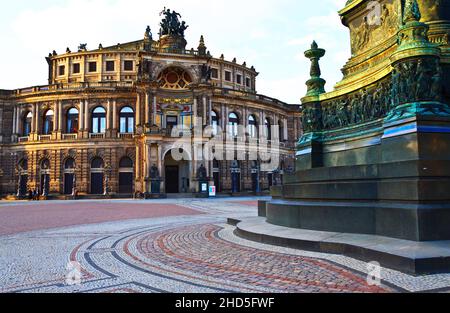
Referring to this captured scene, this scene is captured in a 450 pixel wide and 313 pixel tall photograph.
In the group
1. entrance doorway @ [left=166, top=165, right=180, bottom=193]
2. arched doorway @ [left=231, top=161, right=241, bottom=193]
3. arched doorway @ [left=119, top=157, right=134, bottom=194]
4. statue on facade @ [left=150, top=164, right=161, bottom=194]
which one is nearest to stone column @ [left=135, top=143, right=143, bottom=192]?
statue on facade @ [left=150, top=164, right=161, bottom=194]

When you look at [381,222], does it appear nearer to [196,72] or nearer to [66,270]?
[66,270]

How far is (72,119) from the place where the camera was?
153 feet

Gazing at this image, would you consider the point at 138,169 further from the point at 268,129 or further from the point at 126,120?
the point at 268,129

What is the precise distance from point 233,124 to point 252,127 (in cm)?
359

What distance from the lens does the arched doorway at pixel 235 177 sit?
4872cm

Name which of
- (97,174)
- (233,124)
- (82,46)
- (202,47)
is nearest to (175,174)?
(97,174)

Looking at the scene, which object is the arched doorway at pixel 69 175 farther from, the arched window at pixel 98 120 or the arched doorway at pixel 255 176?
the arched doorway at pixel 255 176

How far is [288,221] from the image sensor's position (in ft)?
25.9

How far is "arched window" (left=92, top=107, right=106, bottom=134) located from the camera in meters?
46.3

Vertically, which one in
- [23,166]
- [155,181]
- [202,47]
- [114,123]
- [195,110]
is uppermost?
[202,47]

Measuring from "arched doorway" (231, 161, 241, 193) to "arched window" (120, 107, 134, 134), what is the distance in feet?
46.7

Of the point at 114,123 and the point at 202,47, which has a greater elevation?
the point at 202,47

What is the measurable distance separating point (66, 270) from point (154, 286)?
177cm
